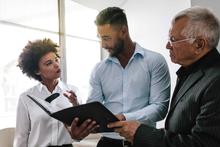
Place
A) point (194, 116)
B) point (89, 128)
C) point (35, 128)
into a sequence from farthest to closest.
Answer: point (35, 128) < point (89, 128) < point (194, 116)

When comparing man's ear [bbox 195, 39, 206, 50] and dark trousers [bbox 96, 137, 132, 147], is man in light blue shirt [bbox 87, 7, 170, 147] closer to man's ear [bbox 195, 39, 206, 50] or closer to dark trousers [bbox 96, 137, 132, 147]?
dark trousers [bbox 96, 137, 132, 147]

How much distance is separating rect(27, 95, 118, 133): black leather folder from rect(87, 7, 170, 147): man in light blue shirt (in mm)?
298

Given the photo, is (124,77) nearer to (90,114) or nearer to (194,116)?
(90,114)

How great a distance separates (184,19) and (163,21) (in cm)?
289

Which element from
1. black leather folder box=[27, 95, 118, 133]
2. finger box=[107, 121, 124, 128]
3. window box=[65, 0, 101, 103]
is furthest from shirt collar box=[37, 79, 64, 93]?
window box=[65, 0, 101, 103]

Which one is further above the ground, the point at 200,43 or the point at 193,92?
the point at 200,43

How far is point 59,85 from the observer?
2.17 m

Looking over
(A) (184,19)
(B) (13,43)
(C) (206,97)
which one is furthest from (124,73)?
(B) (13,43)

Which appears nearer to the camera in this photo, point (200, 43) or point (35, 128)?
point (200, 43)

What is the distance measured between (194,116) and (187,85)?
17 centimetres

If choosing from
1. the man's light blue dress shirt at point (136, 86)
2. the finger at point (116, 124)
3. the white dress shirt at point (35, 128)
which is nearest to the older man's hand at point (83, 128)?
the finger at point (116, 124)

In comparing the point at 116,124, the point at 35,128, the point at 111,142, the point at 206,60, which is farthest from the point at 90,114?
the point at 35,128

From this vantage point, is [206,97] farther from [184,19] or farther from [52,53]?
[52,53]

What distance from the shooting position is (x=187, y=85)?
4.22ft
